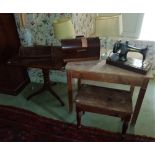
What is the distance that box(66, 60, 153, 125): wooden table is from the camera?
1806mm

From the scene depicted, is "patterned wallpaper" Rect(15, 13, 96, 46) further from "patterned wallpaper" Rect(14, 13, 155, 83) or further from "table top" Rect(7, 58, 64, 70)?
"table top" Rect(7, 58, 64, 70)

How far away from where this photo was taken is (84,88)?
6.71 ft

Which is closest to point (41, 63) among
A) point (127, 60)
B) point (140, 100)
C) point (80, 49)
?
point (80, 49)

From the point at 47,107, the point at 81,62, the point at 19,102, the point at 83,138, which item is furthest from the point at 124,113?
the point at 19,102

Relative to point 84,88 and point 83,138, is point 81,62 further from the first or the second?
point 83,138

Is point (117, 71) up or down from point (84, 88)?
up

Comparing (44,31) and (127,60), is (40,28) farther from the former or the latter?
(127,60)

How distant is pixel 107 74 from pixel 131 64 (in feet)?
0.88

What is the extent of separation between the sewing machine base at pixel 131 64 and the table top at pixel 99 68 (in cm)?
4

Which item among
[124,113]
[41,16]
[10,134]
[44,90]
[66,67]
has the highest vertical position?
[41,16]

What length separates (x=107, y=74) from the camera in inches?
73.3

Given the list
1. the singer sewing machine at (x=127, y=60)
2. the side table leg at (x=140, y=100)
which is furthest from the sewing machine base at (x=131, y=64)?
the side table leg at (x=140, y=100)

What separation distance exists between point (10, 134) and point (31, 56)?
940mm

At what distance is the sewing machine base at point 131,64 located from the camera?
179 cm
